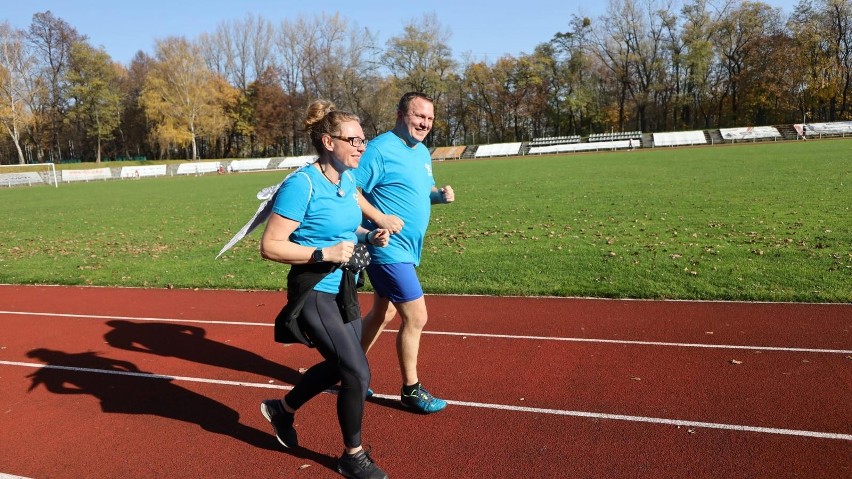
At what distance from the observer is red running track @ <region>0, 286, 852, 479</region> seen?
12.1ft

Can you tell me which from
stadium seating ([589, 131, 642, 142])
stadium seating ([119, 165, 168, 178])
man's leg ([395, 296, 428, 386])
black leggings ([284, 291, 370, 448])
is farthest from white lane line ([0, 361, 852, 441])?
stadium seating ([119, 165, 168, 178])

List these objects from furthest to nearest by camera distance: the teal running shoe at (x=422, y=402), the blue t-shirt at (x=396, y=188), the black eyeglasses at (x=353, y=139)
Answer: the teal running shoe at (x=422, y=402) → the blue t-shirt at (x=396, y=188) → the black eyeglasses at (x=353, y=139)

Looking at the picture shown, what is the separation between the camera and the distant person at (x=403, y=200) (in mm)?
4059

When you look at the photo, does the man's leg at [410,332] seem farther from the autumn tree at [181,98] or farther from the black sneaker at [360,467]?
the autumn tree at [181,98]

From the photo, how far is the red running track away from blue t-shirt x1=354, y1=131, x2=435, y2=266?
4.18ft

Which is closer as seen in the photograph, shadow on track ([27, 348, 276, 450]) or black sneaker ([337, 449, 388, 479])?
black sneaker ([337, 449, 388, 479])

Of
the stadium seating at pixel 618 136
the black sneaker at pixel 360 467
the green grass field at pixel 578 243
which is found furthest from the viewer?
the stadium seating at pixel 618 136

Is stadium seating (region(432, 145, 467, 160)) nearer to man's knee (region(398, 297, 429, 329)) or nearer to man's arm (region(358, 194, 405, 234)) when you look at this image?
man's knee (region(398, 297, 429, 329))

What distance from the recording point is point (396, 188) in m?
4.15

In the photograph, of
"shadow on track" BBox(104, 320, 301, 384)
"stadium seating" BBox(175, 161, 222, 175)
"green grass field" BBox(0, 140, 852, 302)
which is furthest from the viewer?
"stadium seating" BBox(175, 161, 222, 175)

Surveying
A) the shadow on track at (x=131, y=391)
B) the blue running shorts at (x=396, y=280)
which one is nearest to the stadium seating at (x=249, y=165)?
the shadow on track at (x=131, y=391)

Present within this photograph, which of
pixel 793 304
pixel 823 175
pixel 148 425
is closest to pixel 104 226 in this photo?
pixel 148 425

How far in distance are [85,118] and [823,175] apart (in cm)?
7490

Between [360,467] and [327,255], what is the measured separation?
1280 mm
